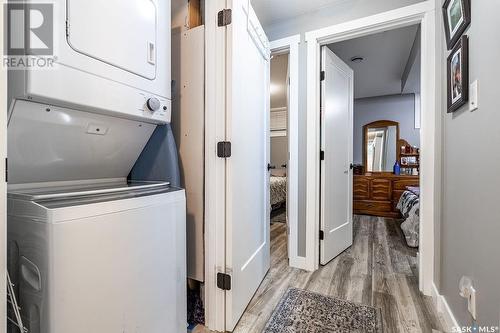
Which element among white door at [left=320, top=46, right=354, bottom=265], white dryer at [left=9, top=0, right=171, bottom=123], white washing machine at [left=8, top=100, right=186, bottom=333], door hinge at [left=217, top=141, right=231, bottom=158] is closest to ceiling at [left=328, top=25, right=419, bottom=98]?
white door at [left=320, top=46, right=354, bottom=265]

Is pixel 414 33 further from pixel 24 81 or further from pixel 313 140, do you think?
pixel 24 81

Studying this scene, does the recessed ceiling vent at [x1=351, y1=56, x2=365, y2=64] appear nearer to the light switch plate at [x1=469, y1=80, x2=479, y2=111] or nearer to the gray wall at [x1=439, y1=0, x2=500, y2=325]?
the gray wall at [x1=439, y1=0, x2=500, y2=325]

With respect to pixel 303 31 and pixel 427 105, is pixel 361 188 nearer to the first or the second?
pixel 427 105

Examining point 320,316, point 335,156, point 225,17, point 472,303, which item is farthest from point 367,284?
point 225,17

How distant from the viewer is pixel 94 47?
32.9 inches

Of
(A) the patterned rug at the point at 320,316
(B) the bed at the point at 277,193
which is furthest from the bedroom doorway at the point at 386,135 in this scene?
(A) the patterned rug at the point at 320,316

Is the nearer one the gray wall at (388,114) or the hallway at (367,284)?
the hallway at (367,284)

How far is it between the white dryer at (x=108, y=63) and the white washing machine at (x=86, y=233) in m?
0.08

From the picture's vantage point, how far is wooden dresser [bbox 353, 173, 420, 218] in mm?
4258

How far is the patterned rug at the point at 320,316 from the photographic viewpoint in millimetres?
1406

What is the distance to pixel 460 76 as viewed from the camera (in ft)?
3.98

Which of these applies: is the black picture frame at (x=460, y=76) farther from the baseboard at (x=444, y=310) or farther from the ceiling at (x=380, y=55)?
the ceiling at (x=380, y=55)

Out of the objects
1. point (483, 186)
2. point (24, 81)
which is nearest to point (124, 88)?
point (24, 81)

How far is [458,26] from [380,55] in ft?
6.68
